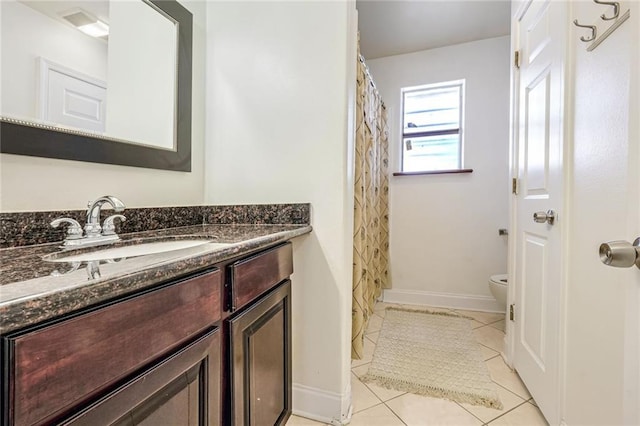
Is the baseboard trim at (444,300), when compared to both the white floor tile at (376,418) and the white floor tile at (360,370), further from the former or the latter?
the white floor tile at (376,418)

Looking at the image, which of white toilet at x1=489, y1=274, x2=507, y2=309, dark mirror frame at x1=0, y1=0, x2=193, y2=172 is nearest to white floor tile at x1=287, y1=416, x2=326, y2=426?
dark mirror frame at x1=0, y1=0, x2=193, y2=172

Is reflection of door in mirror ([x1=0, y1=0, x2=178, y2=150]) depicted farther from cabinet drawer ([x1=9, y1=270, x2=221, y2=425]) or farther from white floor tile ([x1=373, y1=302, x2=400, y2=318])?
white floor tile ([x1=373, y1=302, x2=400, y2=318])

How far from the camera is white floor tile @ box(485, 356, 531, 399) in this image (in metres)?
1.56

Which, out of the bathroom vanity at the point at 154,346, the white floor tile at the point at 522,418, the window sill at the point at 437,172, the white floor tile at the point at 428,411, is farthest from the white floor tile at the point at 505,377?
the window sill at the point at 437,172

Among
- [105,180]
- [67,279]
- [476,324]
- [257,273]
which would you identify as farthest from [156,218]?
[476,324]

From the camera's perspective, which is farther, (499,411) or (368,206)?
(368,206)

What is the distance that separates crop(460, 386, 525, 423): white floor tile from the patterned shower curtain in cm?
57

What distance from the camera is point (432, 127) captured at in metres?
2.89

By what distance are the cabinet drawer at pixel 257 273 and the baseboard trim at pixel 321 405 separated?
614 mm

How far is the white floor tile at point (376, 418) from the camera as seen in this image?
1.35m

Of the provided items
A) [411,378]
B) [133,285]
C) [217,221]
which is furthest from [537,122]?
[133,285]

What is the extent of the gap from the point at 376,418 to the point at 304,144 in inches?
50.2

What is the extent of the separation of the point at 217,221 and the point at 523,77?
179 cm

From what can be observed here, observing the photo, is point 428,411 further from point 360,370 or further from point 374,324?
point 374,324
